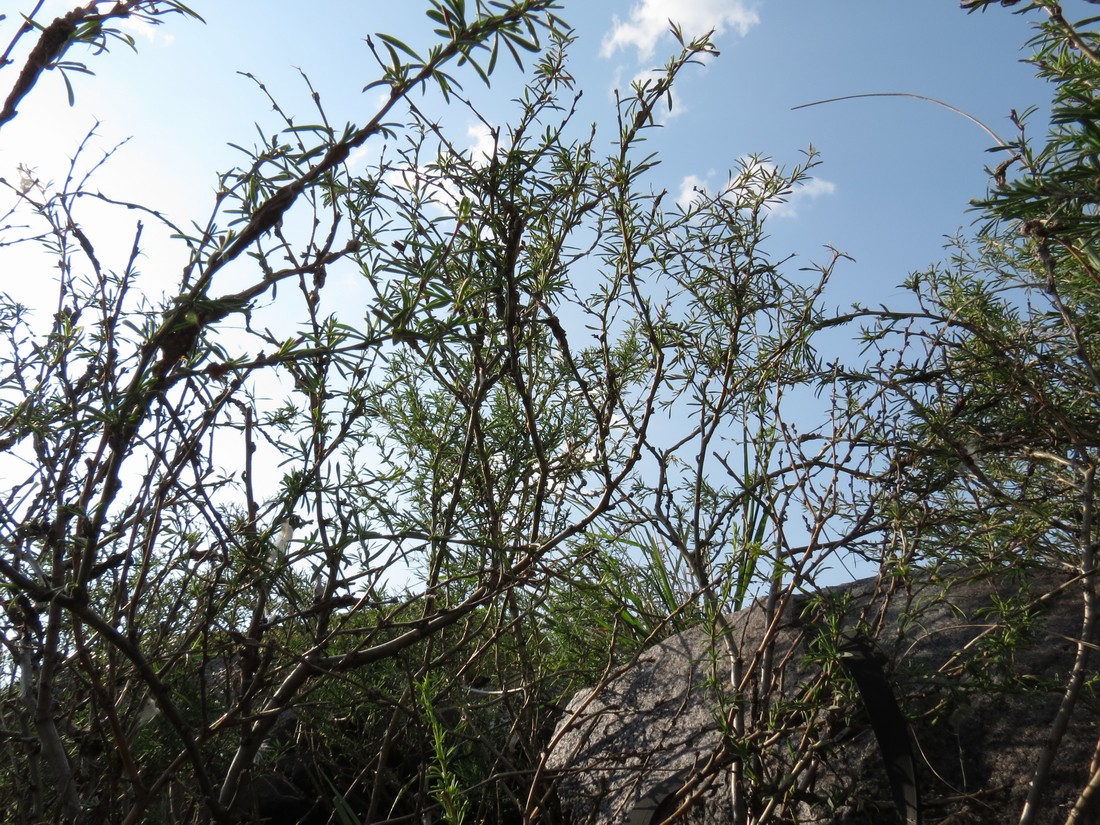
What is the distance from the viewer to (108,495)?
1.25 meters

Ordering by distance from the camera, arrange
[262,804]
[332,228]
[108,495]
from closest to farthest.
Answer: [108,495] → [332,228] → [262,804]

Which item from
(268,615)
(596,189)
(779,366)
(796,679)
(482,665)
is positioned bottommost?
(796,679)

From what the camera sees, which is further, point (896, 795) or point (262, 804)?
point (262, 804)

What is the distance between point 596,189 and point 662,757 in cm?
131

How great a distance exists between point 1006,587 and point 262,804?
218cm

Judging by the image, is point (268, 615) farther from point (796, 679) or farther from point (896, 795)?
point (896, 795)

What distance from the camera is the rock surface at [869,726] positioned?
1.58m

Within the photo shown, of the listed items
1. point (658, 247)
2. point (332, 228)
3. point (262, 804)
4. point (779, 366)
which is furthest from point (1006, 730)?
point (262, 804)

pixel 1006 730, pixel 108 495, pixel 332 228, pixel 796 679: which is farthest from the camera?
pixel 796 679

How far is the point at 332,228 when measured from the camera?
1.53 m

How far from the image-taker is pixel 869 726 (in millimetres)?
1717

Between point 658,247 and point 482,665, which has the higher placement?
point 658,247

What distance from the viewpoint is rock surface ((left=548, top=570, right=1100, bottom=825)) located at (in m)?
1.58

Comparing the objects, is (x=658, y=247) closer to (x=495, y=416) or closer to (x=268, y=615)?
(x=495, y=416)
